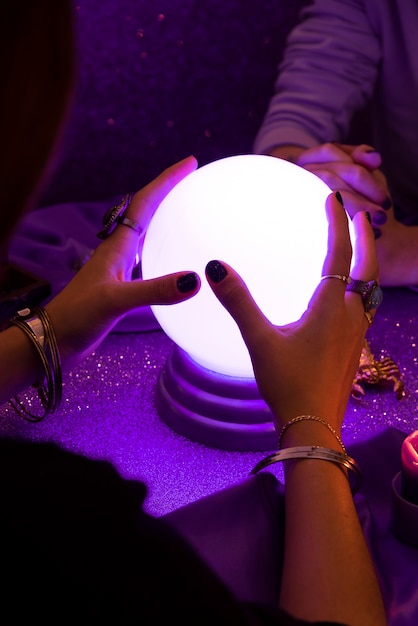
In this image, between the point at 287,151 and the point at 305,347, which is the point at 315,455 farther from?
the point at 287,151

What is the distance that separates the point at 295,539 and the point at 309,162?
0.78 meters

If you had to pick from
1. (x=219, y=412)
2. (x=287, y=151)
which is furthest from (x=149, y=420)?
(x=287, y=151)

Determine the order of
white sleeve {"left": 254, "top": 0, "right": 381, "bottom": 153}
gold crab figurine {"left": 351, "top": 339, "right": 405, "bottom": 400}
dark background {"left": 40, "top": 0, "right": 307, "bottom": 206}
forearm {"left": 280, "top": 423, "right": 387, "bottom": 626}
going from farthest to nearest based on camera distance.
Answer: dark background {"left": 40, "top": 0, "right": 307, "bottom": 206}
white sleeve {"left": 254, "top": 0, "right": 381, "bottom": 153}
gold crab figurine {"left": 351, "top": 339, "right": 405, "bottom": 400}
forearm {"left": 280, "top": 423, "right": 387, "bottom": 626}

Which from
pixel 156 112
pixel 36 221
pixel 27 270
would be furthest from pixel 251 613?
pixel 156 112

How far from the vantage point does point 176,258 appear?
2.47 ft

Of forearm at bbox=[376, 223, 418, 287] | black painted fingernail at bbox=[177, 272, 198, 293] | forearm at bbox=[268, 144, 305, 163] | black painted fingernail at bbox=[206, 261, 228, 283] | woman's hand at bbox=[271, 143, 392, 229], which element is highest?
black painted fingernail at bbox=[206, 261, 228, 283]

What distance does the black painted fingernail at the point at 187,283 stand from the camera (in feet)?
2.31

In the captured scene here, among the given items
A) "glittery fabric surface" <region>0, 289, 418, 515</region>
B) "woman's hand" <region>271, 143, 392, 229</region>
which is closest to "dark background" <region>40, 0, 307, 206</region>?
"woman's hand" <region>271, 143, 392, 229</region>

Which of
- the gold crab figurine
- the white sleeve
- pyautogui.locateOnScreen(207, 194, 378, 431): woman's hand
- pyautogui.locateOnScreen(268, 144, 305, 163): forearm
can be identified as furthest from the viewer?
the white sleeve

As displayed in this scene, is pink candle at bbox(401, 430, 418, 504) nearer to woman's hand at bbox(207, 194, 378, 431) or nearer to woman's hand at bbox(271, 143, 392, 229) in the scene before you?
woman's hand at bbox(207, 194, 378, 431)

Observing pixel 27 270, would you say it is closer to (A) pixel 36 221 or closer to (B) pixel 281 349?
(A) pixel 36 221

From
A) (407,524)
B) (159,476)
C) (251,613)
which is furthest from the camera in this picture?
(159,476)

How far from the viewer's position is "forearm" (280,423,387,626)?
52 cm

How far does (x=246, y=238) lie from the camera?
71cm
